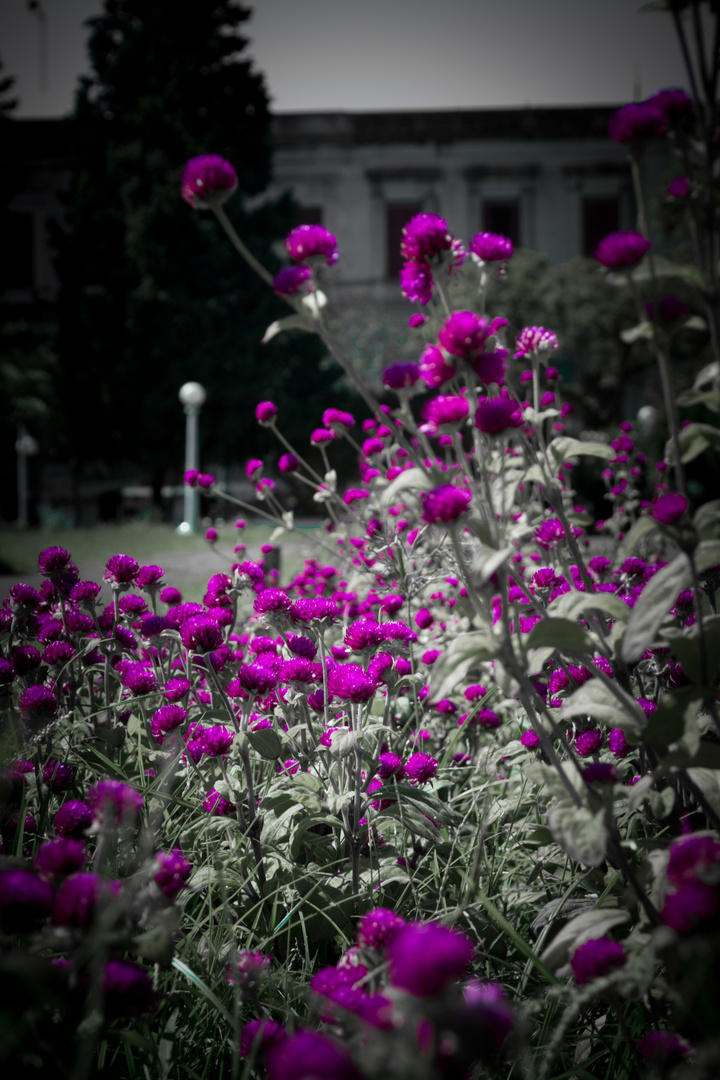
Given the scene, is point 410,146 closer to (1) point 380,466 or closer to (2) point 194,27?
(2) point 194,27

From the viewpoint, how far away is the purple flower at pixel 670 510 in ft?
3.20

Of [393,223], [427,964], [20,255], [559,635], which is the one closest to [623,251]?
[559,635]

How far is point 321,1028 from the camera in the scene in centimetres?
119

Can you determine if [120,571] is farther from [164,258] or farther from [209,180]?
[164,258]

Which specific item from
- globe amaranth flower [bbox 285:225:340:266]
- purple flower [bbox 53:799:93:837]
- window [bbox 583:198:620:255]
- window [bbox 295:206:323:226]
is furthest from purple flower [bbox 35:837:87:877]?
window [bbox 583:198:620:255]

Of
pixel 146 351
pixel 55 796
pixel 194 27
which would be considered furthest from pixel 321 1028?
pixel 194 27

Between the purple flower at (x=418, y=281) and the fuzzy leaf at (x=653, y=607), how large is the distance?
23.3 inches

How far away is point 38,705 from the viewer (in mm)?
1480

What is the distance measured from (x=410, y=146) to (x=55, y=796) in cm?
2322

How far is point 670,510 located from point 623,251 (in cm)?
35

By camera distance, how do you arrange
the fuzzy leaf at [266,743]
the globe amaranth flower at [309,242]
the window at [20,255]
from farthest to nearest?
the window at [20,255], the fuzzy leaf at [266,743], the globe amaranth flower at [309,242]

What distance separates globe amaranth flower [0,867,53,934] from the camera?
2.42 ft

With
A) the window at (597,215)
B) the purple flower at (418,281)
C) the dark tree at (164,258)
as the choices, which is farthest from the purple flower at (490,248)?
the window at (597,215)

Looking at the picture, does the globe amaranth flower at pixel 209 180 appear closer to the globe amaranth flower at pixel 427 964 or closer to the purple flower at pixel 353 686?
the purple flower at pixel 353 686
